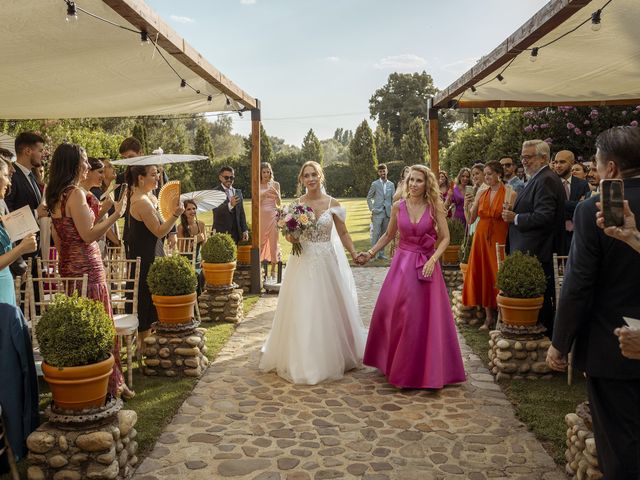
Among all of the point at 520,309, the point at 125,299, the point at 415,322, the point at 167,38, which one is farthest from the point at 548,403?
the point at 167,38

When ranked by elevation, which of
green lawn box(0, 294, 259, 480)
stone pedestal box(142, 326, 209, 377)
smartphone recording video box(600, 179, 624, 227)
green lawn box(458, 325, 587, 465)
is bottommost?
green lawn box(458, 325, 587, 465)

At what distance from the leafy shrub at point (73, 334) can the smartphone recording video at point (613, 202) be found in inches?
118

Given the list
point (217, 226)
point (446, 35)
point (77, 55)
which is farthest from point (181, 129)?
point (77, 55)

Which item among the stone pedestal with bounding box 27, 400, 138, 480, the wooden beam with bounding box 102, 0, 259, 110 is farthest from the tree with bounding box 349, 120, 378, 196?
the stone pedestal with bounding box 27, 400, 138, 480

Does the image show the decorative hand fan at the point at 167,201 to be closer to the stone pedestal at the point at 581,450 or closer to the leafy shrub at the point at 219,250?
the leafy shrub at the point at 219,250

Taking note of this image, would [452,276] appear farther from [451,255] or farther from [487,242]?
[487,242]

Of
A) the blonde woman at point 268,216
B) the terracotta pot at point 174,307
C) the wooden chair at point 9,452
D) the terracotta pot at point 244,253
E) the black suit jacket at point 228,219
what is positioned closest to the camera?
the wooden chair at point 9,452

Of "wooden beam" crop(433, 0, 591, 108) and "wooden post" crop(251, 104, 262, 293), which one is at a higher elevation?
"wooden beam" crop(433, 0, 591, 108)

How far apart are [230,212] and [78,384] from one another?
6862 mm

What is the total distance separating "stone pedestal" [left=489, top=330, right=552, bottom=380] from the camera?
5.61 m

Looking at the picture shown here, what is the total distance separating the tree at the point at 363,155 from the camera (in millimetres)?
43469

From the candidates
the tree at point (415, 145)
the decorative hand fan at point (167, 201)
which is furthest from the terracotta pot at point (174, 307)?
the tree at point (415, 145)

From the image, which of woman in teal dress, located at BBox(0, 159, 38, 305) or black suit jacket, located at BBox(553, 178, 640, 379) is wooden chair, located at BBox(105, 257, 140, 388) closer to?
woman in teal dress, located at BBox(0, 159, 38, 305)

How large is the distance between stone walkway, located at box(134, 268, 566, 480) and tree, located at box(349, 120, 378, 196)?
125 ft
